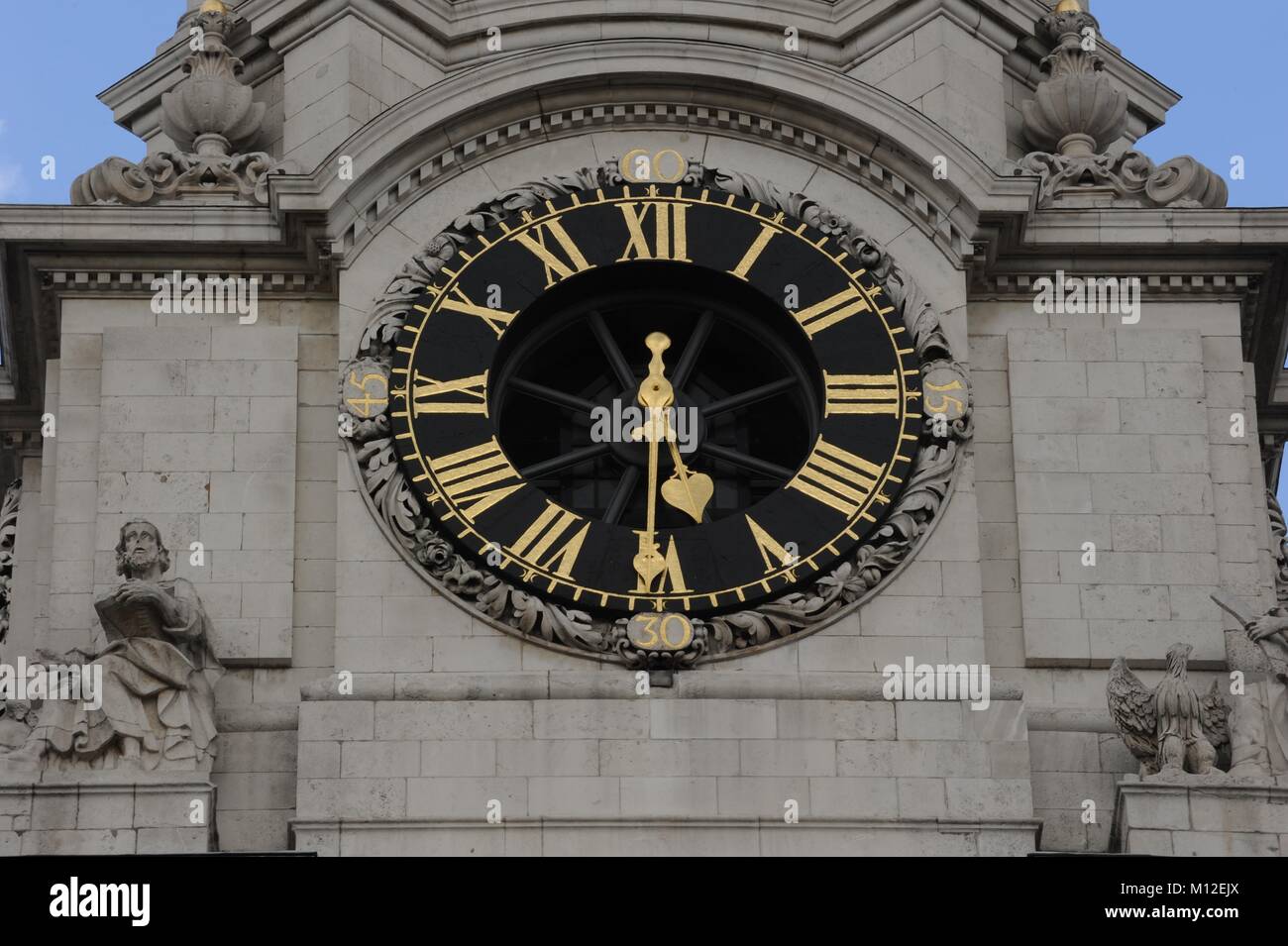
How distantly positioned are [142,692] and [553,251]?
13.8 ft

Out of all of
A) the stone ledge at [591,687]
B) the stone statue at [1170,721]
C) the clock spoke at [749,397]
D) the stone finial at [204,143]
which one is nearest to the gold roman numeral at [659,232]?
the clock spoke at [749,397]

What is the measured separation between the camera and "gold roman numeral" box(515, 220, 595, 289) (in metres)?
28.6

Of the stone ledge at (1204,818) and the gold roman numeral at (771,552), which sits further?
the gold roman numeral at (771,552)

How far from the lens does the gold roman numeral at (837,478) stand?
27.7 metres

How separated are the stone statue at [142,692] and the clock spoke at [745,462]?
3.75m

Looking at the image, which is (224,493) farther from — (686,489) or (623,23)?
(623,23)

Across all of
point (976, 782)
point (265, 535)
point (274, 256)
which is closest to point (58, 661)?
point (265, 535)

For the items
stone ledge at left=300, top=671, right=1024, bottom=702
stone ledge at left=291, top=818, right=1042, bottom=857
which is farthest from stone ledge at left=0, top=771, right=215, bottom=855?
stone ledge at left=300, top=671, right=1024, bottom=702

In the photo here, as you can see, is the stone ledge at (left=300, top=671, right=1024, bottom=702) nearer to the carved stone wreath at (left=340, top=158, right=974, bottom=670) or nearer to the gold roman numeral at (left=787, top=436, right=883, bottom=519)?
the carved stone wreath at (left=340, top=158, right=974, bottom=670)

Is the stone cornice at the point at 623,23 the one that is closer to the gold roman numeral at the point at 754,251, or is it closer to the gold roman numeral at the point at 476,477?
the gold roman numeral at the point at 754,251

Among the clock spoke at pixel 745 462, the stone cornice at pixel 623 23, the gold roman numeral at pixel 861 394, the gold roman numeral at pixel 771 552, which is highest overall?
the stone cornice at pixel 623 23

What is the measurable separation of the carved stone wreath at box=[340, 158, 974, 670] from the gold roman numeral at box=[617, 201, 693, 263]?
25 cm

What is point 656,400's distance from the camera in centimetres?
2861

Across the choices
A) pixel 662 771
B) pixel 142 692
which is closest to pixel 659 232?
pixel 662 771
